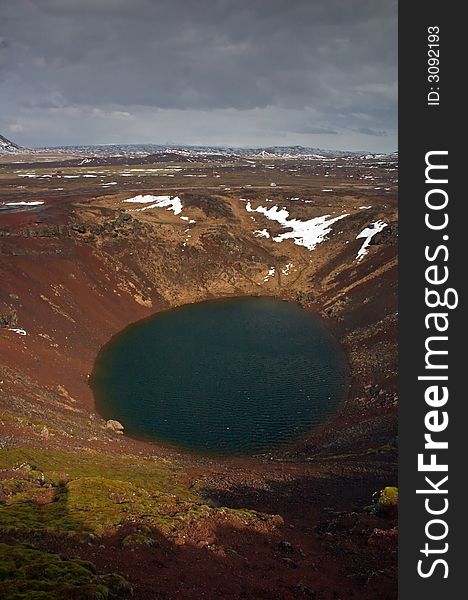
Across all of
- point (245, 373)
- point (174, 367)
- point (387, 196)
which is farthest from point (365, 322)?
point (387, 196)

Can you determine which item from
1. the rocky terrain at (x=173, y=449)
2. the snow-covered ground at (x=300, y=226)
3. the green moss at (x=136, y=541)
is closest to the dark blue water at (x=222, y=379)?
the rocky terrain at (x=173, y=449)

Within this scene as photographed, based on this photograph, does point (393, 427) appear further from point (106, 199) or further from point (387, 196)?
point (387, 196)

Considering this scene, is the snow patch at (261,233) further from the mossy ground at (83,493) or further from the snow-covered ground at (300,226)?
the mossy ground at (83,493)

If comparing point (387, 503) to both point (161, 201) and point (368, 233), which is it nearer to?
point (368, 233)

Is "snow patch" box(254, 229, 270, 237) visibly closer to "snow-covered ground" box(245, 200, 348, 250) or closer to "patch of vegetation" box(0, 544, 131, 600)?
"snow-covered ground" box(245, 200, 348, 250)

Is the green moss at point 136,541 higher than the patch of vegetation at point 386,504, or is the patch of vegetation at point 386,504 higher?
the green moss at point 136,541

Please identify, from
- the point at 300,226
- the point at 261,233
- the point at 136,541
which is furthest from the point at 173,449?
the point at 300,226

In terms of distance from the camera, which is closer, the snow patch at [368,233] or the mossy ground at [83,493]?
the mossy ground at [83,493]
